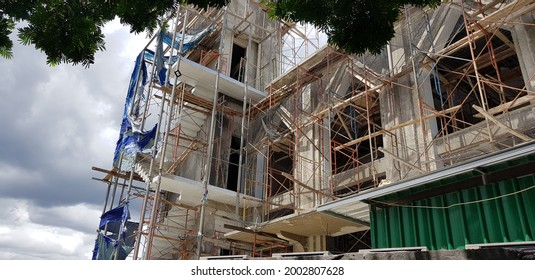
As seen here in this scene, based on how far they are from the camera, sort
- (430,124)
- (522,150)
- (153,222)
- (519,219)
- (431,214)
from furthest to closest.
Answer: (153,222) < (430,124) < (431,214) < (519,219) < (522,150)

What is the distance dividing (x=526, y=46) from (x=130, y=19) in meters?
10.4

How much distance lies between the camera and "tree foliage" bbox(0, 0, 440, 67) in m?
4.23

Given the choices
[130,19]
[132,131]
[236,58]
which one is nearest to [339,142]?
[236,58]

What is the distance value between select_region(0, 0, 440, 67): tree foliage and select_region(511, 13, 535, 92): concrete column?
776 cm

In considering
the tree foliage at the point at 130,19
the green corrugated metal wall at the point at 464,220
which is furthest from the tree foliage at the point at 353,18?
the green corrugated metal wall at the point at 464,220

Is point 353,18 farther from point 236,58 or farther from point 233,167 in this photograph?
point 236,58

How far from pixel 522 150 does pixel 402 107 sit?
6.65m

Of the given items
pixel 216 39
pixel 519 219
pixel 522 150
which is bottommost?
pixel 519 219

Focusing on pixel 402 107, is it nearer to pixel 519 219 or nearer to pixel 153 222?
pixel 519 219

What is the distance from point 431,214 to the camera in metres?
9.43

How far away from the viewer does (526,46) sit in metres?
10.9

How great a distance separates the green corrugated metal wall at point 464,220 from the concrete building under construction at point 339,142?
2cm

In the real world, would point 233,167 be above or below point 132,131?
below

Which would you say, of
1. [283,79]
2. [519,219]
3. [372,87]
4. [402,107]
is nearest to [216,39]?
[283,79]
